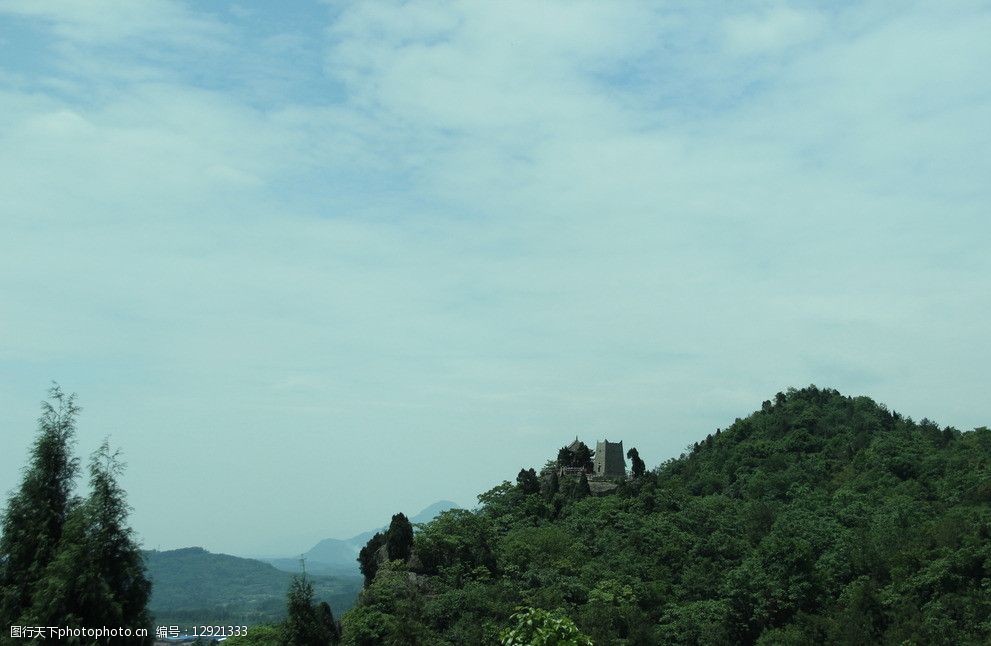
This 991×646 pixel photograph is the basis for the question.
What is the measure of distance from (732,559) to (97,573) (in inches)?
2150

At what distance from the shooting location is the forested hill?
2023 inches

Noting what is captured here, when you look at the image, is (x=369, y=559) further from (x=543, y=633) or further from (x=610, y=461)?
(x=543, y=633)

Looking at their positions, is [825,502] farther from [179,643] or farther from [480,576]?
[179,643]

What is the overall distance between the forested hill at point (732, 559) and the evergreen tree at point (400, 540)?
739 mm

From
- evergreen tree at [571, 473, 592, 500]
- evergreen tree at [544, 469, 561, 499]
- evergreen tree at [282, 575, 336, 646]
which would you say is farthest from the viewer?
evergreen tree at [544, 469, 561, 499]

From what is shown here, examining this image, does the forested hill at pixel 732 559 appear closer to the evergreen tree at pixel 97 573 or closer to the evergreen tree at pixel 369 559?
the evergreen tree at pixel 369 559

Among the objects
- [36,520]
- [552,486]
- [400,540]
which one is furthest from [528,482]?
[36,520]

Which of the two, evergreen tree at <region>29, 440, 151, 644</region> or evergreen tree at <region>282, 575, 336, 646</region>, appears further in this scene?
evergreen tree at <region>282, 575, 336, 646</region>

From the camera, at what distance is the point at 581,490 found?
77750 mm

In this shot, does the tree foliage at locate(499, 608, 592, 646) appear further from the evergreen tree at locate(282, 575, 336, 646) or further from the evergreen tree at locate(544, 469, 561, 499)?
the evergreen tree at locate(544, 469, 561, 499)

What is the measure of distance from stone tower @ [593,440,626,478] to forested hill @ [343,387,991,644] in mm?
3749

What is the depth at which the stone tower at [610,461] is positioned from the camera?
83.4m

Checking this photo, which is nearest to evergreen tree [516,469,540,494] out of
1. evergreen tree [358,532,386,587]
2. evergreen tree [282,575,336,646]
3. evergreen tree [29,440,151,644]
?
evergreen tree [358,532,386,587]

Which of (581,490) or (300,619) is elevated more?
(581,490)
